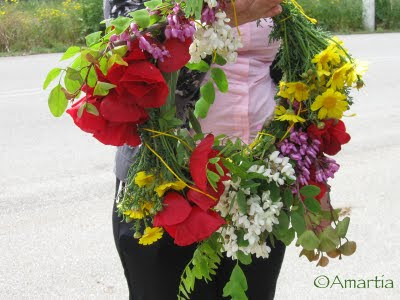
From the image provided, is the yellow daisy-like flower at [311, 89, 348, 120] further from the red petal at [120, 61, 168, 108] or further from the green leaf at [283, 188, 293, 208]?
the red petal at [120, 61, 168, 108]

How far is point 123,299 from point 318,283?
2.75 ft

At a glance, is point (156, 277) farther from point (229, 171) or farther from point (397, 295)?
point (397, 295)

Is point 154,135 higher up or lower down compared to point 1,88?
higher up

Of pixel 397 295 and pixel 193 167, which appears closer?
pixel 193 167

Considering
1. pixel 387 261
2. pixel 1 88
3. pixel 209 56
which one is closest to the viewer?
pixel 209 56

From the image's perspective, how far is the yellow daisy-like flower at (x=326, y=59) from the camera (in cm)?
148

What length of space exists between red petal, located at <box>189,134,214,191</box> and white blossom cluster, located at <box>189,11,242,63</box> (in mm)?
161

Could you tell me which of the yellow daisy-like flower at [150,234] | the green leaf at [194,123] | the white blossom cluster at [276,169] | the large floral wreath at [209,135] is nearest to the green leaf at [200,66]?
the large floral wreath at [209,135]

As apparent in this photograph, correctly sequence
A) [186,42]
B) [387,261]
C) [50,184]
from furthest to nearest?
[50,184] < [387,261] < [186,42]

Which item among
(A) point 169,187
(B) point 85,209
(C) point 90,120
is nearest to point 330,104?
(A) point 169,187

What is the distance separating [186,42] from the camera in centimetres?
132

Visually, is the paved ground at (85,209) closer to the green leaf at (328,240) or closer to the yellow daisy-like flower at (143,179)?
the green leaf at (328,240)

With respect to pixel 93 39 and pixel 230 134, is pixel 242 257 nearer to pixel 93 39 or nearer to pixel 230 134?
pixel 230 134

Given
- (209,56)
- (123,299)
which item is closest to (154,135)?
(209,56)
